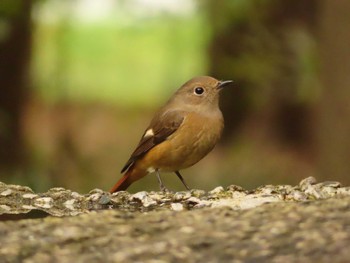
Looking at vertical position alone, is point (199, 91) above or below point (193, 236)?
above

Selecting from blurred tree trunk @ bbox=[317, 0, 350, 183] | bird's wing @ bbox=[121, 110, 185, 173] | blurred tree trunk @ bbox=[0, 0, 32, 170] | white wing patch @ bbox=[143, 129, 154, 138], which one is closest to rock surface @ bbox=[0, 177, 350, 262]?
bird's wing @ bbox=[121, 110, 185, 173]

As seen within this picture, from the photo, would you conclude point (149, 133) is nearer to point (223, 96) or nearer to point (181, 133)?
point (181, 133)

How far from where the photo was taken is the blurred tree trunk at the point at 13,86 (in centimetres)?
1262

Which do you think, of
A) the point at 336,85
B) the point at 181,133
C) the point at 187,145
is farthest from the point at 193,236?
the point at 336,85

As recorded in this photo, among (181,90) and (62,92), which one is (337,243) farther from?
(62,92)

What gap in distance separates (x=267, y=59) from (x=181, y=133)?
7.05 metres

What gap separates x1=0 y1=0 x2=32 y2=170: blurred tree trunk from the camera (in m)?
12.6

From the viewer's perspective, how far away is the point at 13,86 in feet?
44.4

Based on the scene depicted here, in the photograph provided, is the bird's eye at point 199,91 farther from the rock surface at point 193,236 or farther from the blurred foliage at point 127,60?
the blurred foliage at point 127,60

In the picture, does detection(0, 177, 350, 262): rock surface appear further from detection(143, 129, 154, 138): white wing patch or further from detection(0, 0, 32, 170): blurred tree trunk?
detection(0, 0, 32, 170): blurred tree trunk

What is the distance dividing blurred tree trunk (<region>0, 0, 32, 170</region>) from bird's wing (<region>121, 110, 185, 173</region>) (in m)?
5.62

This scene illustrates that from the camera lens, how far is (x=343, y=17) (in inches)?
345

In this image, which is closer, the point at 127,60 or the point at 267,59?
the point at 267,59

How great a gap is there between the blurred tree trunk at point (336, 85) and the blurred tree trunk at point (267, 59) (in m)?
3.61
